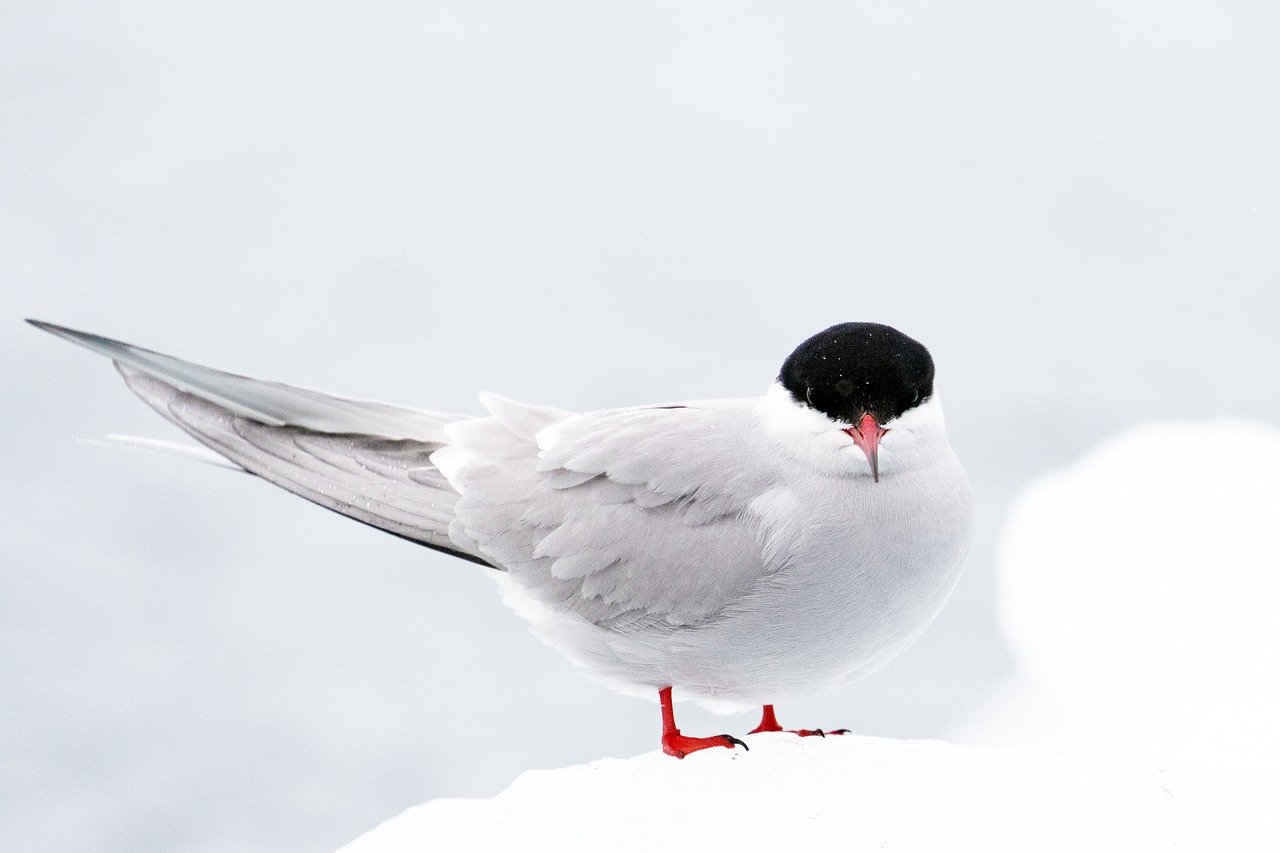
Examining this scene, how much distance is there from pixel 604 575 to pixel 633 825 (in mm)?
730

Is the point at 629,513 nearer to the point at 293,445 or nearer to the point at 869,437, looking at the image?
the point at 869,437

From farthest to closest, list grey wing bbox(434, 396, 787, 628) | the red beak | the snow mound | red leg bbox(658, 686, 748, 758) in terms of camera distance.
A: 1. red leg bbox(658, 686, 748, 758)
2. grey wing bbox(434, 396, 787, 628)
3. the snow mound
4. the red beak

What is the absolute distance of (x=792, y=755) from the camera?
180 inches

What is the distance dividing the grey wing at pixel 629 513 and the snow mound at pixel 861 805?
0.49 m

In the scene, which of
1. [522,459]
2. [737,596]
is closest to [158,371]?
[522,459]

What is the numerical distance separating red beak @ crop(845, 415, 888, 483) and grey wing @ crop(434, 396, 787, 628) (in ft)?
1.09

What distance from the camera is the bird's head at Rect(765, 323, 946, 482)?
4.12 metres

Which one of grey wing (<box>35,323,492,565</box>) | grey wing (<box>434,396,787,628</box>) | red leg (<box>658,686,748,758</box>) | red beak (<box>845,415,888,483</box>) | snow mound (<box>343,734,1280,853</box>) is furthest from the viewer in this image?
grey wing (<box>35,323,492,565</box>)

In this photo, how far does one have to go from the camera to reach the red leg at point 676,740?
457cm

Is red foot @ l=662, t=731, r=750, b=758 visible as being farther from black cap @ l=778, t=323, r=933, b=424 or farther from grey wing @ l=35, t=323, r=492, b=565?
black cap @ l=778, t=323, r=933, b=424

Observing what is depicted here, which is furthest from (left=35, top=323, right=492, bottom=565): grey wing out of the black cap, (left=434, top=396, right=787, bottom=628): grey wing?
the black cap

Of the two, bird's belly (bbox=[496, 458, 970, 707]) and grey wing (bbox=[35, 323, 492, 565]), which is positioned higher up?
grey wing (bbox=[35, 323, 492, 565])

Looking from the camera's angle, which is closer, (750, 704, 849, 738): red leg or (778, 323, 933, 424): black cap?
(778, 323, 933, 424): black cap

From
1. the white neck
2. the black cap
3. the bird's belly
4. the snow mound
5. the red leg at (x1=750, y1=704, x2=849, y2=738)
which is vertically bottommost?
the snow mound
